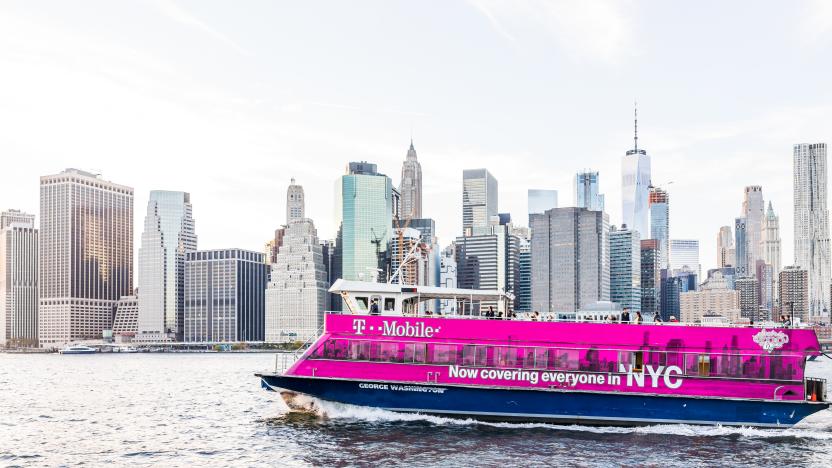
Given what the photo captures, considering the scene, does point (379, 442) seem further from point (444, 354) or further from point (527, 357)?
point (527, 357)

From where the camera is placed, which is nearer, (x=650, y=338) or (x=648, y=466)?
(x=648, y=466)

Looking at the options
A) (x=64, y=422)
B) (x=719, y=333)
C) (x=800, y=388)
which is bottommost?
(x=64, y=422)

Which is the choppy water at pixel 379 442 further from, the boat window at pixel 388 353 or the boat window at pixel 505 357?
the boat window at pixel 505 357

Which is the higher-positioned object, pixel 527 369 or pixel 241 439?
pixel 527 369

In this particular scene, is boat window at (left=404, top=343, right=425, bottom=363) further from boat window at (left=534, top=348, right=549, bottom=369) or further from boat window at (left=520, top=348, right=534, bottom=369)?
boat window at (left=534, top=348, right=549, bottom=369)

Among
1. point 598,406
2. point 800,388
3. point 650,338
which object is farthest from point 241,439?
point 800,388

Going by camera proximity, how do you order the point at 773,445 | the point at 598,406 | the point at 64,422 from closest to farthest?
1. the point at 773,445
2. the point at 598,406
3. the point at 64,422

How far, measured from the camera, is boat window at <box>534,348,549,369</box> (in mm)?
31812

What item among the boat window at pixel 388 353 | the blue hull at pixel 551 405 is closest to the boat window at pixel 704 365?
the blue hull at pixel 551 405

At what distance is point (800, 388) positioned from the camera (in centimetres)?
3116

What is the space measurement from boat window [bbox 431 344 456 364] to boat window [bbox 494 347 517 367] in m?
1.59

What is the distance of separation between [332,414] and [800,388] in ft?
56.5

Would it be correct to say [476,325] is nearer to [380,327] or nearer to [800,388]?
[380,327]

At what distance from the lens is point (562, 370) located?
31.7 m
